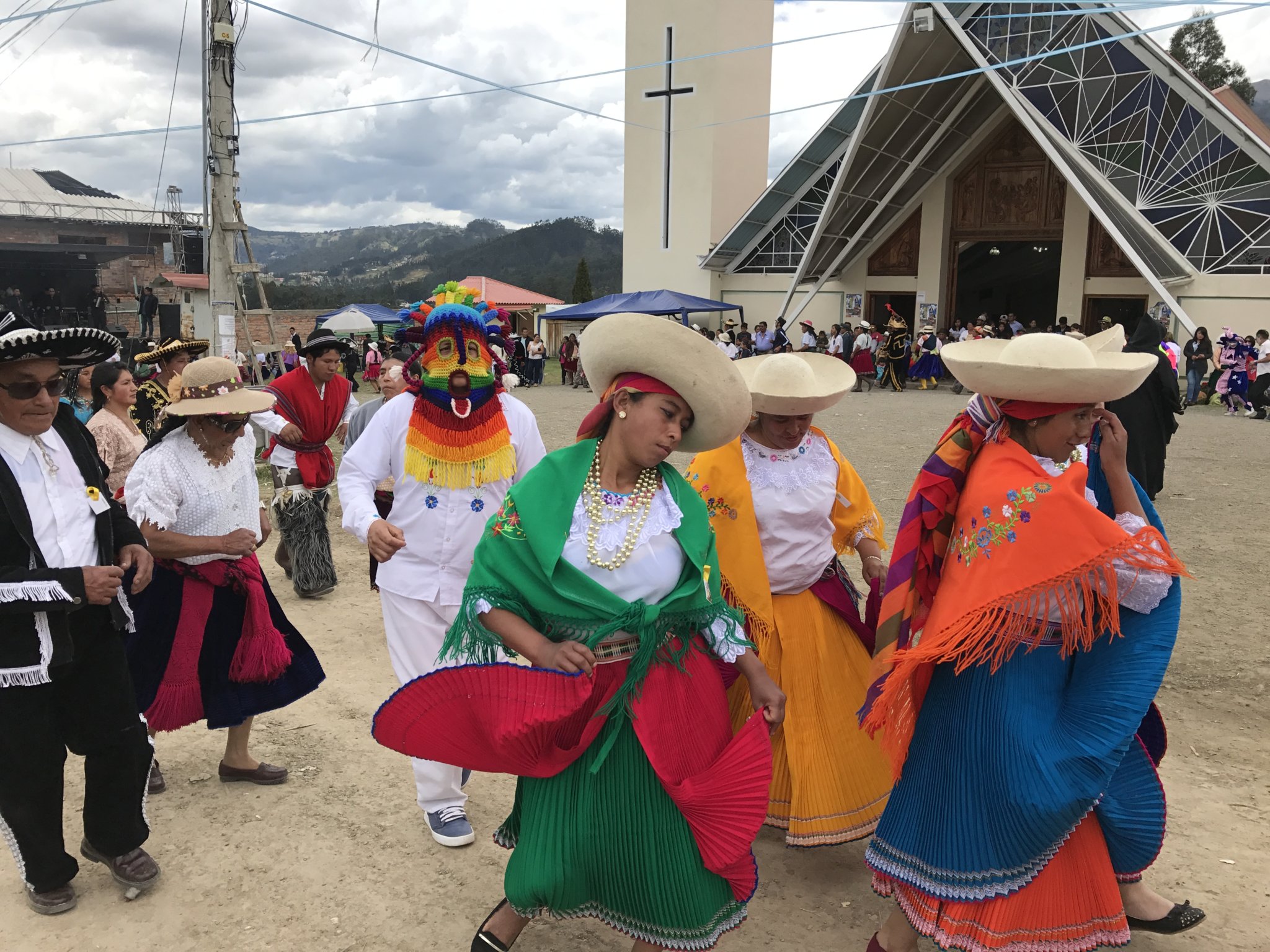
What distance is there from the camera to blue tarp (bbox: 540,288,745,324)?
74.5ft

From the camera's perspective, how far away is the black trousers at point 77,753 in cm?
321

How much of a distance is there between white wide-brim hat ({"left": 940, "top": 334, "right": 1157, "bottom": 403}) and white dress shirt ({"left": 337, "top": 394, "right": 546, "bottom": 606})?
1.93 metres

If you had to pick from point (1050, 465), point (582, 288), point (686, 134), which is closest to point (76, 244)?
point (582, 288)

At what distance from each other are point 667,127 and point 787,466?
31825 millimetres

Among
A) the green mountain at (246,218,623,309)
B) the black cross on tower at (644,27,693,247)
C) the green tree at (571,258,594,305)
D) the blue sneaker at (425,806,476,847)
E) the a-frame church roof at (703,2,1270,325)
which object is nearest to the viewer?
the blue sneaker at (425,806,476,847)

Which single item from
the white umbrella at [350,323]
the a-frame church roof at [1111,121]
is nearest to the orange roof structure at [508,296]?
the white umbrella at [350,323]

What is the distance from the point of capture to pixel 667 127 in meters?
33.2

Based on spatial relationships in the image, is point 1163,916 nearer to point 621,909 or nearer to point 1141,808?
point 1141,808

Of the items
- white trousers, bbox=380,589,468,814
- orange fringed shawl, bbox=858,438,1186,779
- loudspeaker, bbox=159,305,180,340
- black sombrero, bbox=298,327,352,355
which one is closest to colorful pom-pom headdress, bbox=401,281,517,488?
white trousers, bbox=380,589,468,814

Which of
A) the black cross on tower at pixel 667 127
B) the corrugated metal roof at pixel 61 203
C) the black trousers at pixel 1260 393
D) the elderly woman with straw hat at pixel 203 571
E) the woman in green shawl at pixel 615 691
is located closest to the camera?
the woman in green shawl at pixel 615 691

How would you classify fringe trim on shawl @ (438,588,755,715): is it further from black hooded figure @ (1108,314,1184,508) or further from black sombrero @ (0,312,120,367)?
black hooded figure @ (1108,314,1184,508)

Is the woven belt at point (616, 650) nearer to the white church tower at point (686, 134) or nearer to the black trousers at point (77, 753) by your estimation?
the black trousers at point (77, 753)

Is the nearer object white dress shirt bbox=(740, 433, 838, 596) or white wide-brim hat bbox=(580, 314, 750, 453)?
white wide-brim hat bbox=(580, 314, 750, 453)

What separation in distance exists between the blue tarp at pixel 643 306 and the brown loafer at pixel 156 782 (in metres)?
18.0
